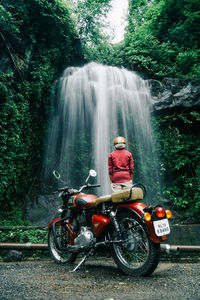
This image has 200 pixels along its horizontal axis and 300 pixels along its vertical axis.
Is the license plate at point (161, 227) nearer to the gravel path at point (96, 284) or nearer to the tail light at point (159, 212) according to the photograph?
the tail light at point (159, 212)

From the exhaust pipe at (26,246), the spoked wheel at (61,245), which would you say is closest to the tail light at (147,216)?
the spoked wheel at (61,245)

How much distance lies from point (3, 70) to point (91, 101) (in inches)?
148

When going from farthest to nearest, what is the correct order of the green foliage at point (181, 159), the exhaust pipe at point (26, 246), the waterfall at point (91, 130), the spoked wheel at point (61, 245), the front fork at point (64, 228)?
1. the waterfall at point (91, 130)
2. the green foliage at point (181, 159)
3. the exhaust pipe at point (26, 246)
4. the spoked wheel at point (61, 245)
5. the front fork at point (64, 228)

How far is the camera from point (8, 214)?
7168 mm

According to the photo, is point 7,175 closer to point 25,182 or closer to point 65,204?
point 25,182

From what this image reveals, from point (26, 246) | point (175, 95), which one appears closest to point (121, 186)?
point (26, 246)

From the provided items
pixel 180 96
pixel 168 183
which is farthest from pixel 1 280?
pixel 180 96

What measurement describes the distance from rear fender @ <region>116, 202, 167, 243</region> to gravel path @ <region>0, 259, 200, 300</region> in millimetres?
448

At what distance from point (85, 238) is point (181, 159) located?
6858 mm

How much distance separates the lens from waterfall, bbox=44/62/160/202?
9531mm

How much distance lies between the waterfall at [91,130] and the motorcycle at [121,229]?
18.6ft

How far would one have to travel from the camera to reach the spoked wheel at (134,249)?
2.75 metres

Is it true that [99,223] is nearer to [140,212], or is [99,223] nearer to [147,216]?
[140,212]

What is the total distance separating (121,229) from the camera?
10.3 ft
